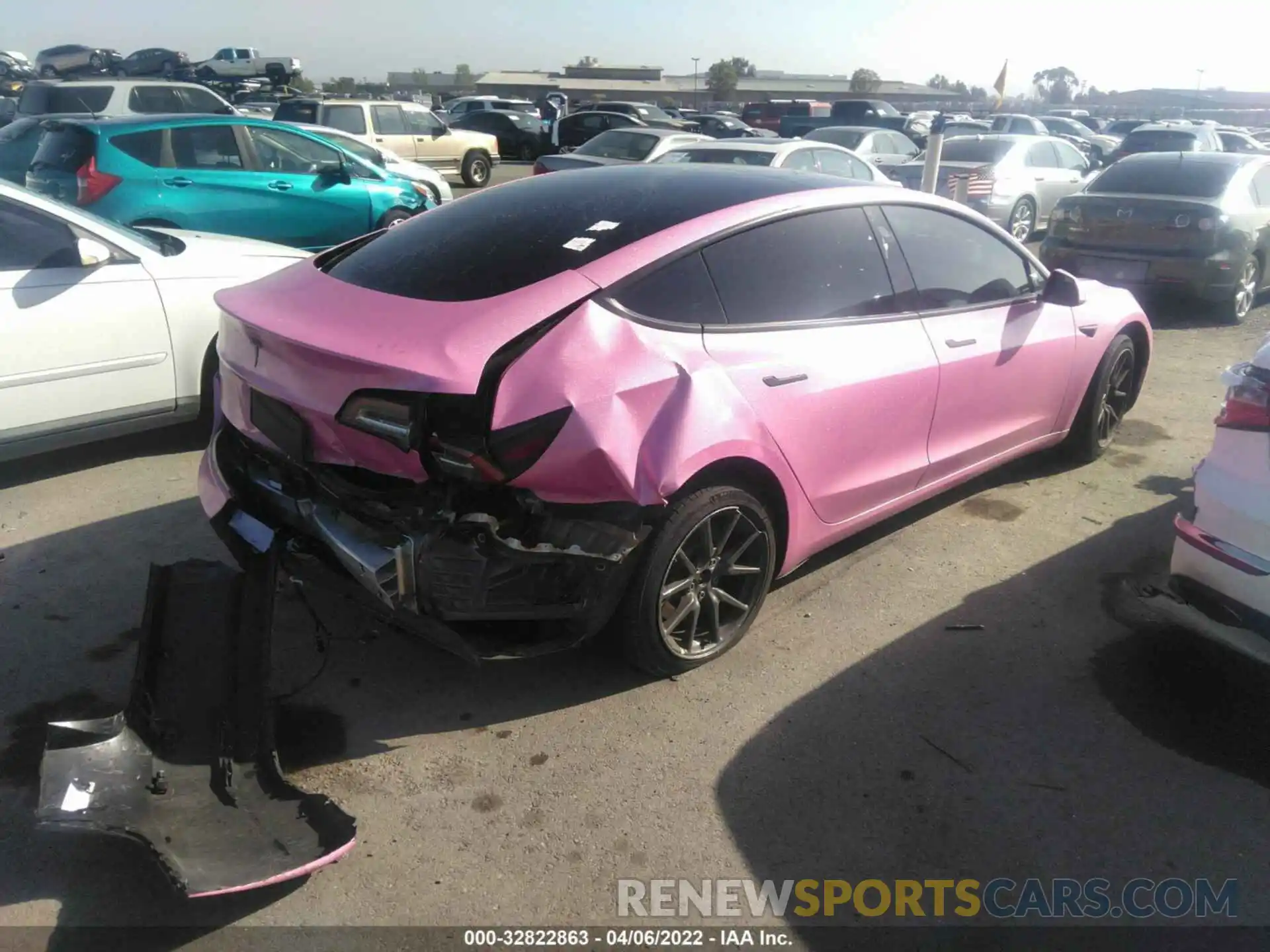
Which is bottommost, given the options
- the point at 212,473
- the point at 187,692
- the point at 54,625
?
the point at 54,625

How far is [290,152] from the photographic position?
31.1 feet

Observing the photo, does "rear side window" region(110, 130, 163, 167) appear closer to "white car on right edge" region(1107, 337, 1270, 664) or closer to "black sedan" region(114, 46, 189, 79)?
"white car on right edge" region(1107, 337, 1270, 664)

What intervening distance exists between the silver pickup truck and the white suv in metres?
18.1

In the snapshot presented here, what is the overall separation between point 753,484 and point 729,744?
2.95 feet

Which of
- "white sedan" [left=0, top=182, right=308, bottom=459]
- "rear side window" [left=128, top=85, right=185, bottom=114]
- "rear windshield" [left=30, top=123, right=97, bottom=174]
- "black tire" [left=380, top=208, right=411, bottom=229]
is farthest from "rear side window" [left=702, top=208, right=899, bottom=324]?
"rear side window" [left=128, top=85, right=185, bottom=114]

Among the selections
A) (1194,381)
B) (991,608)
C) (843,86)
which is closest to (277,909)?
(991,608)

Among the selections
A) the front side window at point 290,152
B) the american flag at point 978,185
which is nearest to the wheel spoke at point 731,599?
the front side window at point 290,152

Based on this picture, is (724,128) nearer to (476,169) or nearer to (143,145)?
(476,169)

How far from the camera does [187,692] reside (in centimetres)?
301

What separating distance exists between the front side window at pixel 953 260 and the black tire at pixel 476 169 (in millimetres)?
15870

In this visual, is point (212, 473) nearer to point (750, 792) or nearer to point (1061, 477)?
point (750, 792)

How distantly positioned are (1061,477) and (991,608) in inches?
65.3

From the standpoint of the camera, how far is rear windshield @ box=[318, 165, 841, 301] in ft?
10.6

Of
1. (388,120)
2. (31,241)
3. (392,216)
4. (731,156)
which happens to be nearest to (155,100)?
(388,120)
